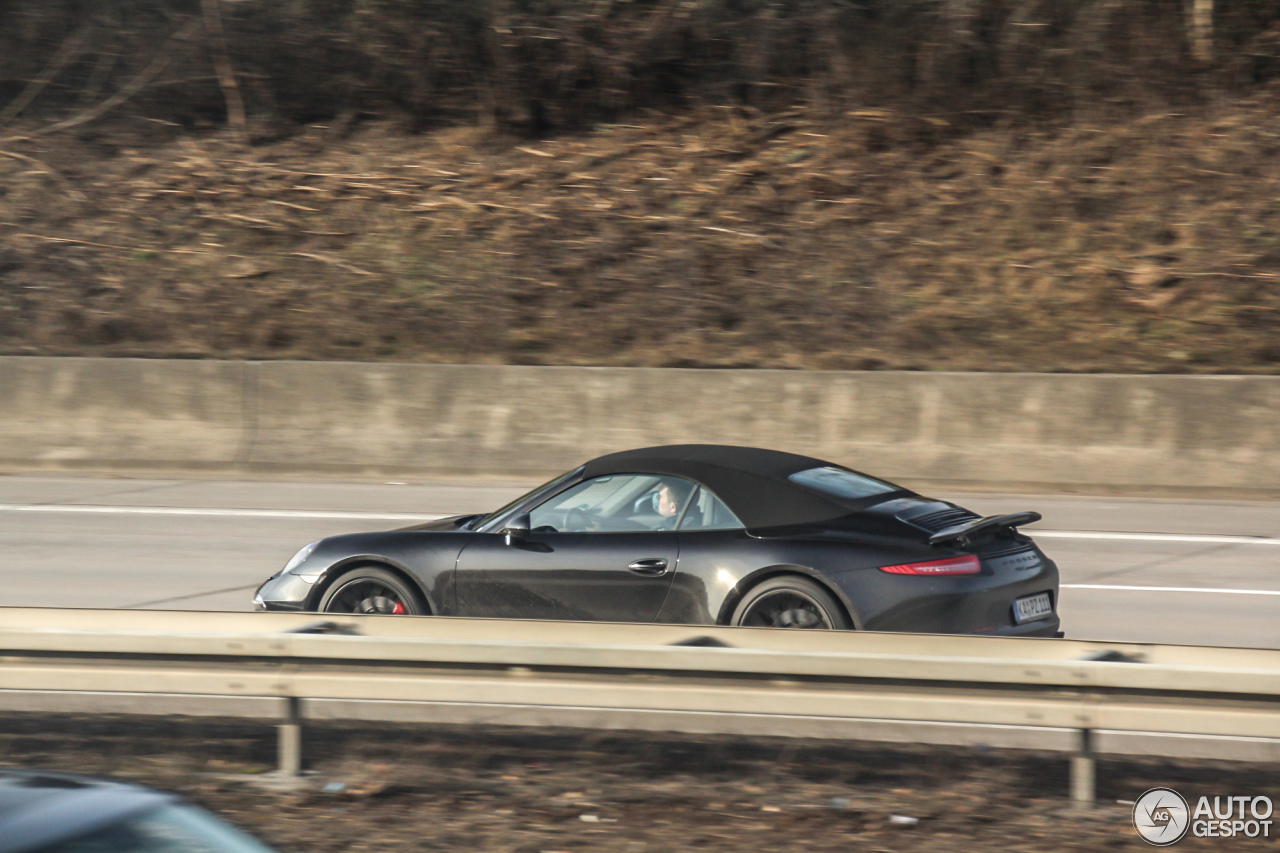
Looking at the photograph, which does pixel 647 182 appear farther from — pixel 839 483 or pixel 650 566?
pixel 650 566

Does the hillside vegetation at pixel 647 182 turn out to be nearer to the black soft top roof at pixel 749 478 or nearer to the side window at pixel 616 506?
the black soft top roof at pixel 749 478

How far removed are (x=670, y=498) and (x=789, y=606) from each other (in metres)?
0.89

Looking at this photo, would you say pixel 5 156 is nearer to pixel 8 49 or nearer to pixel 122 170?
pixel 122 170

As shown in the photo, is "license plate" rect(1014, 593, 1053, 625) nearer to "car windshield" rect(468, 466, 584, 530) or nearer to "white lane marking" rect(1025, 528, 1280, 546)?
"car windshield" rect(468, 466, 584, 530)

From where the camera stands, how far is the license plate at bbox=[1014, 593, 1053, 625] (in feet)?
22.5

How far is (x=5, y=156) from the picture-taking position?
24.1 metres

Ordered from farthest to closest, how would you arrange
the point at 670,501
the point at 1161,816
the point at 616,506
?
the point at 616,506, the point at 670,501, the point at 1161,816

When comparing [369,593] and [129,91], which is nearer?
[369,593]

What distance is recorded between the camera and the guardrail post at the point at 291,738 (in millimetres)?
5590

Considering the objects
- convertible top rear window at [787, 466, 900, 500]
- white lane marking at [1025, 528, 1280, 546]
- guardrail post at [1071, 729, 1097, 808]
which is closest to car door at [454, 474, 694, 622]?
convertible top rear window at [787, 466, 900, 500]

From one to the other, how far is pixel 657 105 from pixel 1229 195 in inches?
382

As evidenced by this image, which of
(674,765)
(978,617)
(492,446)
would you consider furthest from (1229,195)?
(674,765)

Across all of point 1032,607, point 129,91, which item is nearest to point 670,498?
point 1032,607

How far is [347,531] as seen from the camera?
12.8 meters
